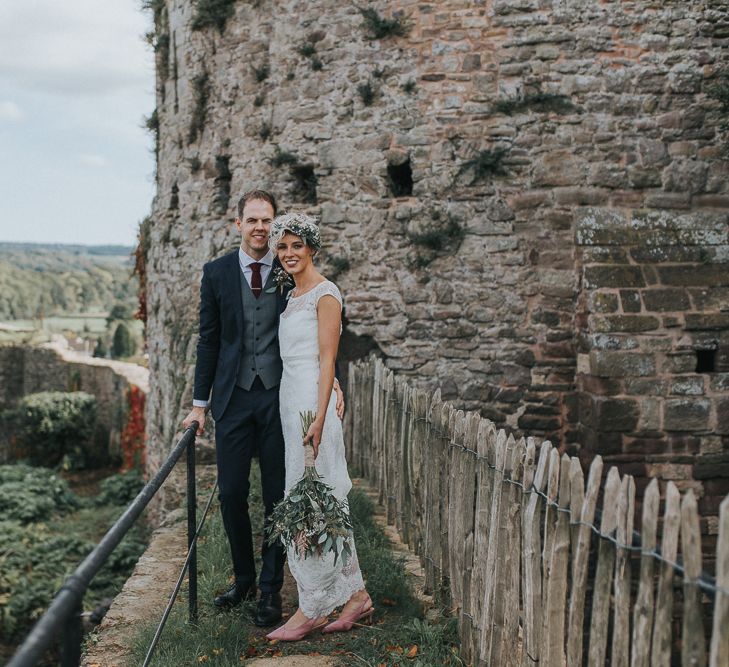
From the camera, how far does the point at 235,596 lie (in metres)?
3.91

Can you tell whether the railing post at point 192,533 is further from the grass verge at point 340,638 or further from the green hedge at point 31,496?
the green hedge at point 31,496

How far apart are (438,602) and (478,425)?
1035mm

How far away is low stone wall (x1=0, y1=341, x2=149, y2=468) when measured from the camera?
63.8ft

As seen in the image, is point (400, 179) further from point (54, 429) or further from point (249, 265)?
point (54, 429)

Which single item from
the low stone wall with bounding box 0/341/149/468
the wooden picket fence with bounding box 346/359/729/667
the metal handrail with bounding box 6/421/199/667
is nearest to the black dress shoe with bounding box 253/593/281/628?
the wooden picket fence with bounding box 346/359/729/667

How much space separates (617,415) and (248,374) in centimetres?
346

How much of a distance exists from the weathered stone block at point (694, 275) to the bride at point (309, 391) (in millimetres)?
3706

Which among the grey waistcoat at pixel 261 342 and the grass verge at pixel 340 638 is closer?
the grass verge at pixel 340 638

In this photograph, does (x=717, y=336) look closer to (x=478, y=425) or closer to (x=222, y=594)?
(x=478, y=425)

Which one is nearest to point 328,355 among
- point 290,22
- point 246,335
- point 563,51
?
point 246,335

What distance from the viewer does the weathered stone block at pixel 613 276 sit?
6.29 m

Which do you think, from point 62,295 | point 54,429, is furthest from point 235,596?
point 62,295

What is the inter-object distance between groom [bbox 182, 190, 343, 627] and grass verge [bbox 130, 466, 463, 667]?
0.21 meters

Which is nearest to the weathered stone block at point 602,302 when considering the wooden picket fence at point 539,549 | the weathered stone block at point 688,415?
the weathered stone block at point 688,415
